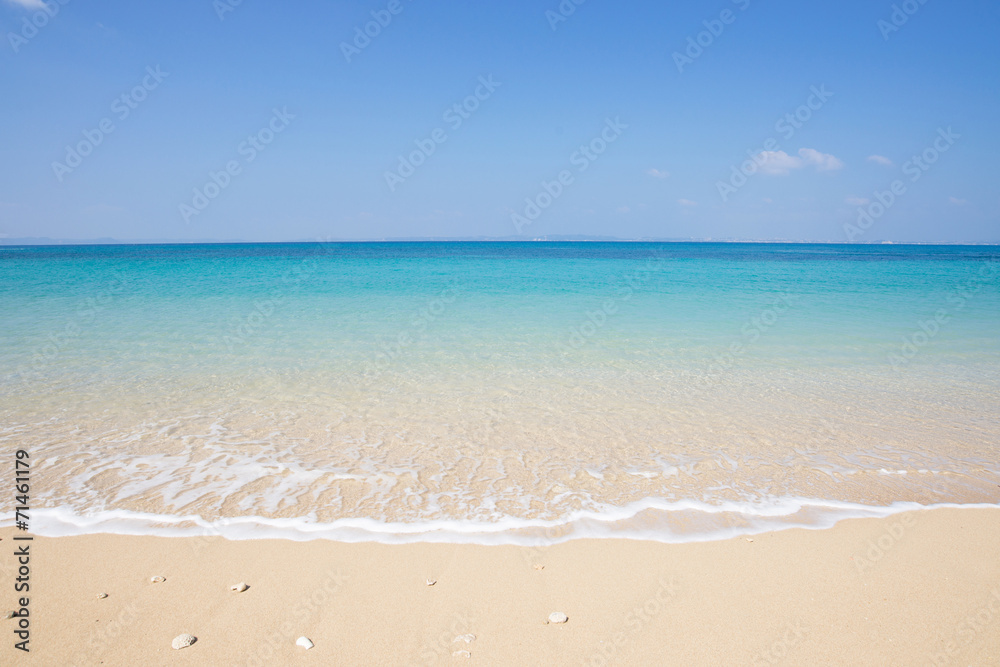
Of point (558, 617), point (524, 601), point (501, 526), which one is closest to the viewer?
point (558, 617)

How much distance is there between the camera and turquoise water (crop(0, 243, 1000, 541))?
13.7ft

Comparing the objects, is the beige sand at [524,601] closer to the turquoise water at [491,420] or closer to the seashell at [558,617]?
the seashell at [558,617]

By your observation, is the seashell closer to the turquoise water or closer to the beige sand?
the beige sand

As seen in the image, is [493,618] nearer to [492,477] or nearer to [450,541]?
[450,541]

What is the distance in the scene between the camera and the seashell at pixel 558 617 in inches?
112

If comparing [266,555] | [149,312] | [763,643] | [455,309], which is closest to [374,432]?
[266,555]

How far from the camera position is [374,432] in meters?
5.68

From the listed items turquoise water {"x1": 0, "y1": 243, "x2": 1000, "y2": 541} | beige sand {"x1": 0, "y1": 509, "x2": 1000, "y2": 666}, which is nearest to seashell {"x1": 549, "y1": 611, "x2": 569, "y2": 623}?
beige sand {"x1": 0, "y1": 509, "x2": 1000, "y2": 666}

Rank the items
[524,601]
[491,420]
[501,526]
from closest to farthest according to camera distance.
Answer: [524,601]
[501,526]
[491,420]

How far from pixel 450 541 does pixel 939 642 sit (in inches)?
115

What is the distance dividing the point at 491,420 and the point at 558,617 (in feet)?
10.8

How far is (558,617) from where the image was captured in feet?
9.37

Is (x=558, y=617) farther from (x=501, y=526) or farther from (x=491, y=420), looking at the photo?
(x=491, y=420)

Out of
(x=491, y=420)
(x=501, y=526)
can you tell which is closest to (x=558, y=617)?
(x=501, y=526)
